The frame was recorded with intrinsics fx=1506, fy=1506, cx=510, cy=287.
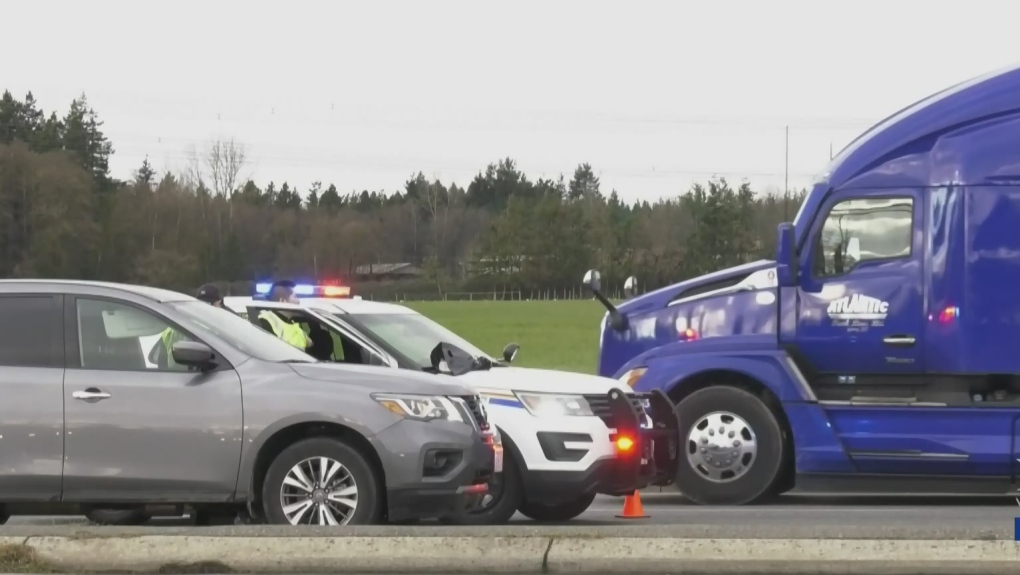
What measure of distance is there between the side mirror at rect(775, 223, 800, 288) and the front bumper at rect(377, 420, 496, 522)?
4.46 metres

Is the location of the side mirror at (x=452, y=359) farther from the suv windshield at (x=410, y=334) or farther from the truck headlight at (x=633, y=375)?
the truck headlight at (x=633, y=375)

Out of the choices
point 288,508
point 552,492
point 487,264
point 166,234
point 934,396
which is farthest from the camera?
point 487,264

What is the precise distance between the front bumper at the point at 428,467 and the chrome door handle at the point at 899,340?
179 inches

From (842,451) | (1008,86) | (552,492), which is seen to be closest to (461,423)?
(552,492)

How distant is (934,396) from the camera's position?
12.0 m

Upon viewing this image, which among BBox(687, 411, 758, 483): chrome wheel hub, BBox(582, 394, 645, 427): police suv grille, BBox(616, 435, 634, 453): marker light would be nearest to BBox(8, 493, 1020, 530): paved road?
BBox(687, 411, 758, 483): chrome wheel hub

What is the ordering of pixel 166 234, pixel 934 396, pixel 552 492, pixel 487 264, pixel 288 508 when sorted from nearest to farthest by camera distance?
pixel 288 508 → pixel 552 492 → pixel 934 396 → pixel 166 234 → pixel 487 264

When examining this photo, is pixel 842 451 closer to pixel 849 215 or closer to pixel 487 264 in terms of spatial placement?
pixel 849 215

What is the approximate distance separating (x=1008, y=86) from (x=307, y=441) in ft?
21.6

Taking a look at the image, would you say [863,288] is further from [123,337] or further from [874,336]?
[123,337]

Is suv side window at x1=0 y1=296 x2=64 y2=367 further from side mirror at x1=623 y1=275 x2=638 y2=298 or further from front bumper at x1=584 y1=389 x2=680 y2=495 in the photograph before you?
side mirror at x1=623 y1=275 x2=638 y2=298

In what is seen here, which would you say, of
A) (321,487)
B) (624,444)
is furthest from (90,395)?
(624,444)

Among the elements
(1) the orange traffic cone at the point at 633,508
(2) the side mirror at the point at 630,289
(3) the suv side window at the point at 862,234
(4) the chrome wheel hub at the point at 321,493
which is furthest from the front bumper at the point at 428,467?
(2) the side mirror at the point at 630,289

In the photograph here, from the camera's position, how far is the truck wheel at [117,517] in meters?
9.68
